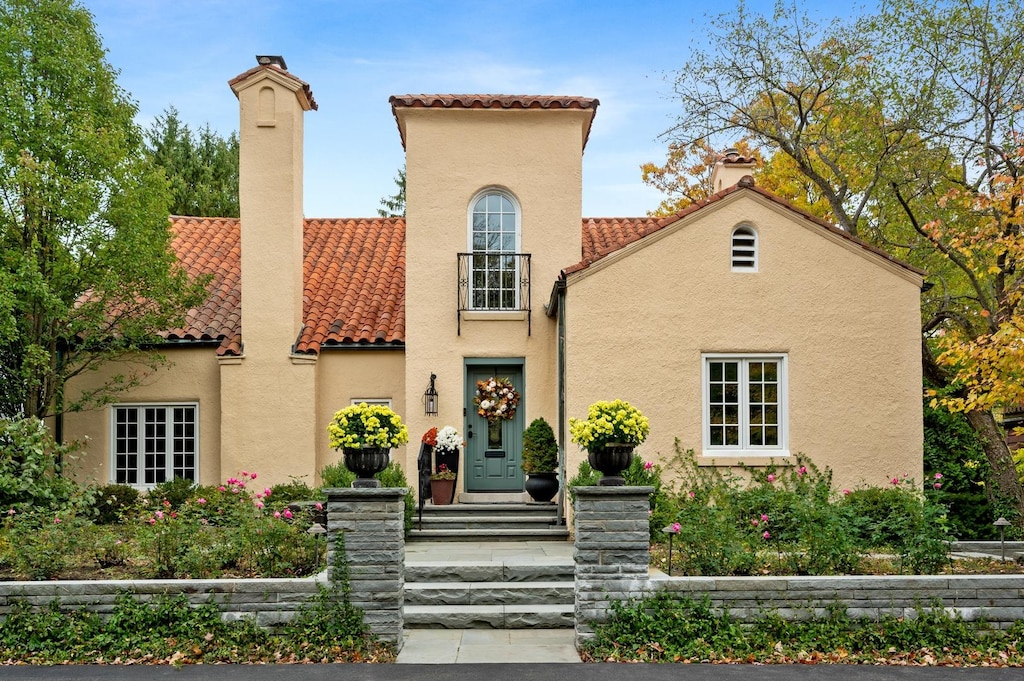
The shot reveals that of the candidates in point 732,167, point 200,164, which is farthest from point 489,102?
point 200,164

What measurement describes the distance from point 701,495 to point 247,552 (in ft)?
19.7

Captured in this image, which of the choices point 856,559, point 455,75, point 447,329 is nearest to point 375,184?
point 455,75

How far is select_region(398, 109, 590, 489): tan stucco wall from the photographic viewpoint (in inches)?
617

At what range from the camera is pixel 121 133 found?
570 inches

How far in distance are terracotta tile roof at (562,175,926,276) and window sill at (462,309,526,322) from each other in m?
1.59

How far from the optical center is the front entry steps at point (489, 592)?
31.7 ft

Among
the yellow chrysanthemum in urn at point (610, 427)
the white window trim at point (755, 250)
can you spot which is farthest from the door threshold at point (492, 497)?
the yellow chrysanthemum in urn at point (610, 427)

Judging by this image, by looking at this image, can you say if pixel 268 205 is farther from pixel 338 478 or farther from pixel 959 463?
pixel 959 463

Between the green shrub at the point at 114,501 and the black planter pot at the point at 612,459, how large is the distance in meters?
8.40

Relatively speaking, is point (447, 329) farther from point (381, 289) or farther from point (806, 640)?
point (806, 640)

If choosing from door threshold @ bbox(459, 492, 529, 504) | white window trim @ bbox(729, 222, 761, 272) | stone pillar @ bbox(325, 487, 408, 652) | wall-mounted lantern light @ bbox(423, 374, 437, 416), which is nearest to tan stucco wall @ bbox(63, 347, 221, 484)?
wall-mounted lantern light @ bbox(423, 374, 437, 416)

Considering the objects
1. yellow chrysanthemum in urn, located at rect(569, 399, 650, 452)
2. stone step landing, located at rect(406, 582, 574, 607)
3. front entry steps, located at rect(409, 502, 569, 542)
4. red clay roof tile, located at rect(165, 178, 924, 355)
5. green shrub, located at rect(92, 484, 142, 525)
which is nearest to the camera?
yellow chrysanthemum in urn, located at rect(569, 399, 650, 452)

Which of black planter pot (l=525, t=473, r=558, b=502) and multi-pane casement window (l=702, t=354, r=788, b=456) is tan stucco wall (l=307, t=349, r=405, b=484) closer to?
black planter pot (l=525, t=473, r=558, b=502)

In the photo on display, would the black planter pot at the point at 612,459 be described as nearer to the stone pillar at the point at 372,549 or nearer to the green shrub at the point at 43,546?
the stone pillar at the point at 372,549
